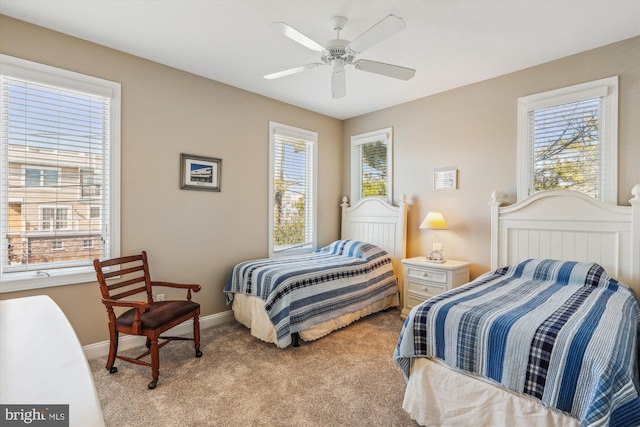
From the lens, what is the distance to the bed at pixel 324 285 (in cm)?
300

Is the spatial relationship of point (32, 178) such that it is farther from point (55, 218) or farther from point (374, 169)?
point (374, 169)

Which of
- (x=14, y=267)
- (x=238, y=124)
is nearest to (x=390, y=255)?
(x=238, y=124)

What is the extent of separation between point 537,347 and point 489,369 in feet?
0.88

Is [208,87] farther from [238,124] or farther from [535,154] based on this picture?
[535,154]

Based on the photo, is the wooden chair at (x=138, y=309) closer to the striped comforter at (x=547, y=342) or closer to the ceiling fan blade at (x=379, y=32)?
the striped comforter at (x=547, y=342)

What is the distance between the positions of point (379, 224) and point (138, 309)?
3.07m

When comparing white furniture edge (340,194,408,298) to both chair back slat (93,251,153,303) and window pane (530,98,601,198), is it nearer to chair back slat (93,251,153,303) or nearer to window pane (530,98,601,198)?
window pane (530,98,601,198)

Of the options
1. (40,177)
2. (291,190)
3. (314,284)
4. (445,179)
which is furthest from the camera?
(291,190)

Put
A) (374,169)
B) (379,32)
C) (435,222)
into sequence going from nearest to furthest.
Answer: (379,32) → (435,222) → (374,169)

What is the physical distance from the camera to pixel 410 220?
14.0 feet

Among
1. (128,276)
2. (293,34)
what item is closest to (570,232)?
(293,34)

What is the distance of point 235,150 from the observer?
3.77 meters

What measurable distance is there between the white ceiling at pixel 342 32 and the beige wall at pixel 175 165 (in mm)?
155

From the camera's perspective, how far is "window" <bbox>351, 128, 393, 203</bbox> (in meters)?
4.49
